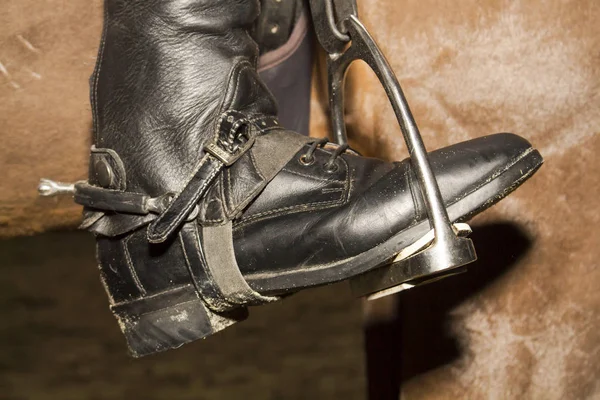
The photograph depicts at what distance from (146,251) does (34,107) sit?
35 centimetres

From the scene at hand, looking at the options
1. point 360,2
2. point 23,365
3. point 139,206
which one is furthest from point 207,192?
point 23,365

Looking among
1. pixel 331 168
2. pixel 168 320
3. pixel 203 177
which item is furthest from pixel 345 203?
pixel 168 320

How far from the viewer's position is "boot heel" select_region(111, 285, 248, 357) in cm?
100

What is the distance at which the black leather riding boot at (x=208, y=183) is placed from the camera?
2.99 ft

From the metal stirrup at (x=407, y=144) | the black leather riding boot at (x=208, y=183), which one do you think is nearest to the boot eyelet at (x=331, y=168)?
the black leather riding boot at (x=208, y=183)

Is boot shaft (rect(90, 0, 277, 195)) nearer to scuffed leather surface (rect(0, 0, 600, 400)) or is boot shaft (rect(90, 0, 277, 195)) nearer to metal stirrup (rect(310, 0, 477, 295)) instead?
metal stirrup (rect(310, 0, 477, 295))

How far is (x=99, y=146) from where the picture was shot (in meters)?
1.02

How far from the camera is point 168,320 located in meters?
1.01

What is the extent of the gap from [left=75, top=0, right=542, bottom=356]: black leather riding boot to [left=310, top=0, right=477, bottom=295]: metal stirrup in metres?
0.04

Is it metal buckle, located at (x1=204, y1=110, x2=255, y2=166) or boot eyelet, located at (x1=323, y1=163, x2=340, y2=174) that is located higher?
metal buckle, located at (x1=204, y1=110, x2=255, y2=166)

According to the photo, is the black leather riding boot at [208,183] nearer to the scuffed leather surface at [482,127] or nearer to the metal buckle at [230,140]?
the metal buckle at [230,140]

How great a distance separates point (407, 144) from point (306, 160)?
0.15m

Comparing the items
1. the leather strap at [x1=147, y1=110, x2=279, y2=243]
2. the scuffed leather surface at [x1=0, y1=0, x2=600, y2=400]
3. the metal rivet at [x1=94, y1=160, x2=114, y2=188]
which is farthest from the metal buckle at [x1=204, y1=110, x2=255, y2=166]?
the scuffed leather surface at [x1=0, y1=0, x2=600, y2=400]

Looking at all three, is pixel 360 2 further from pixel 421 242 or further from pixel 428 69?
pixel 421 242
